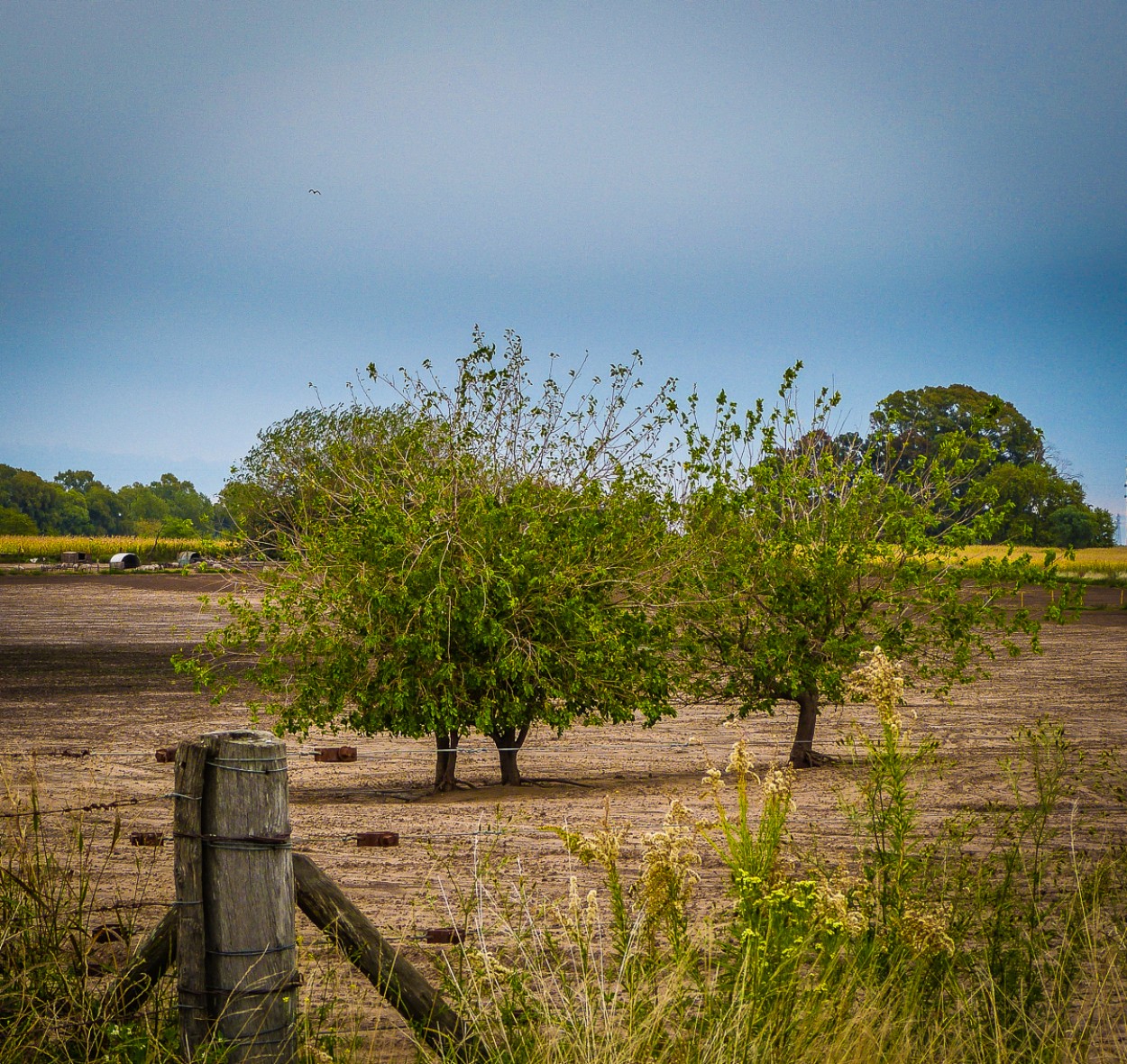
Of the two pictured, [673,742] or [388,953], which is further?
[673,742]

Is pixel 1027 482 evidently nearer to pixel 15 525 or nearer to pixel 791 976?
pixel 791 976

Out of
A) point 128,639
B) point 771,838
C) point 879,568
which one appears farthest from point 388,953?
point 128,639

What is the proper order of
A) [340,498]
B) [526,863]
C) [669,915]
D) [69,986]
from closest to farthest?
[69,986]
[669,915]
[526,863]
[340,498]

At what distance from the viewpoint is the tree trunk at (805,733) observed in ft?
36.0

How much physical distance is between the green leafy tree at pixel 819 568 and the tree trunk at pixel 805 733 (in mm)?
18

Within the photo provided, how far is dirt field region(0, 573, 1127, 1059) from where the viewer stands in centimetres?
656

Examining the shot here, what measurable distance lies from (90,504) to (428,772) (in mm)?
130138

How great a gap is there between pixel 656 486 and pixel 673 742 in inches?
164

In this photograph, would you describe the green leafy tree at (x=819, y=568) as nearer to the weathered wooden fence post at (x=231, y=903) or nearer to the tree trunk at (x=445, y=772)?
the tree trunk at (x=445, y=772)

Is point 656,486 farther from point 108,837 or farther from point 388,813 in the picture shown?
point 108,837

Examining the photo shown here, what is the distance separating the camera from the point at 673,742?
13.2 m

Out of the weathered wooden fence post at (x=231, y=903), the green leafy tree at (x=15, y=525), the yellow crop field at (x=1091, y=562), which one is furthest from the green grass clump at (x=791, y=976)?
the green leafy tree at (x=15, y=525)

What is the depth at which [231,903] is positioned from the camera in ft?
9.83

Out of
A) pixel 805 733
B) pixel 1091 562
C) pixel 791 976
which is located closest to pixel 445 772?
pixel 805 733
